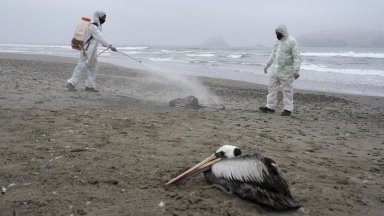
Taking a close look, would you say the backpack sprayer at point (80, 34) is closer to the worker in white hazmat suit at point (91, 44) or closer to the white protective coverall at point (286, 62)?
the worker in white hazmat suit at point (91, 44)

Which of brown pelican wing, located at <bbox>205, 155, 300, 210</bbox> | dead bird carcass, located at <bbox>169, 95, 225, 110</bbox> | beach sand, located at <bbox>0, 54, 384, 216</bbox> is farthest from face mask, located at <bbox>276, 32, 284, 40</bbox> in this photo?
brown pelican wing, located at <bbox>205, 155, 300, 210</bbox>

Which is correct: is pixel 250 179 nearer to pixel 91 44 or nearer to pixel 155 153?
pixel 155 153

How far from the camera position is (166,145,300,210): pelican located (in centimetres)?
383

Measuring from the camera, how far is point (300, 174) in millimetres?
5086

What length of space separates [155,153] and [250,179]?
6.69 feet

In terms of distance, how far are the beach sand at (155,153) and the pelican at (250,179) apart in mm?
108

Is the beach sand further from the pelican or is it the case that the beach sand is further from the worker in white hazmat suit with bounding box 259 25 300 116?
the worker in white hazmat suit with bounding box 259 25 300 116

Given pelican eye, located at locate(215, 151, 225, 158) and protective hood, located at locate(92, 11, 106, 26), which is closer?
pelican eye, located at locate(215, 151, 225, 158)

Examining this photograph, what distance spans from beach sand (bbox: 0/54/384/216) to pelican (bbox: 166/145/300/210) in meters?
0.11

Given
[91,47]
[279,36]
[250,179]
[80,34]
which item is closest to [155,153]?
[250,179]

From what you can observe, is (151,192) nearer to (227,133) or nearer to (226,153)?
(226,153)

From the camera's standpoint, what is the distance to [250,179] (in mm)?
3930

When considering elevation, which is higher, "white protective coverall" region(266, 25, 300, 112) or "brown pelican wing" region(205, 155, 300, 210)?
"white protective coverall" region(266, 25, 300, 112)

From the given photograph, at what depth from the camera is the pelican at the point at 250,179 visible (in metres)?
3.83
